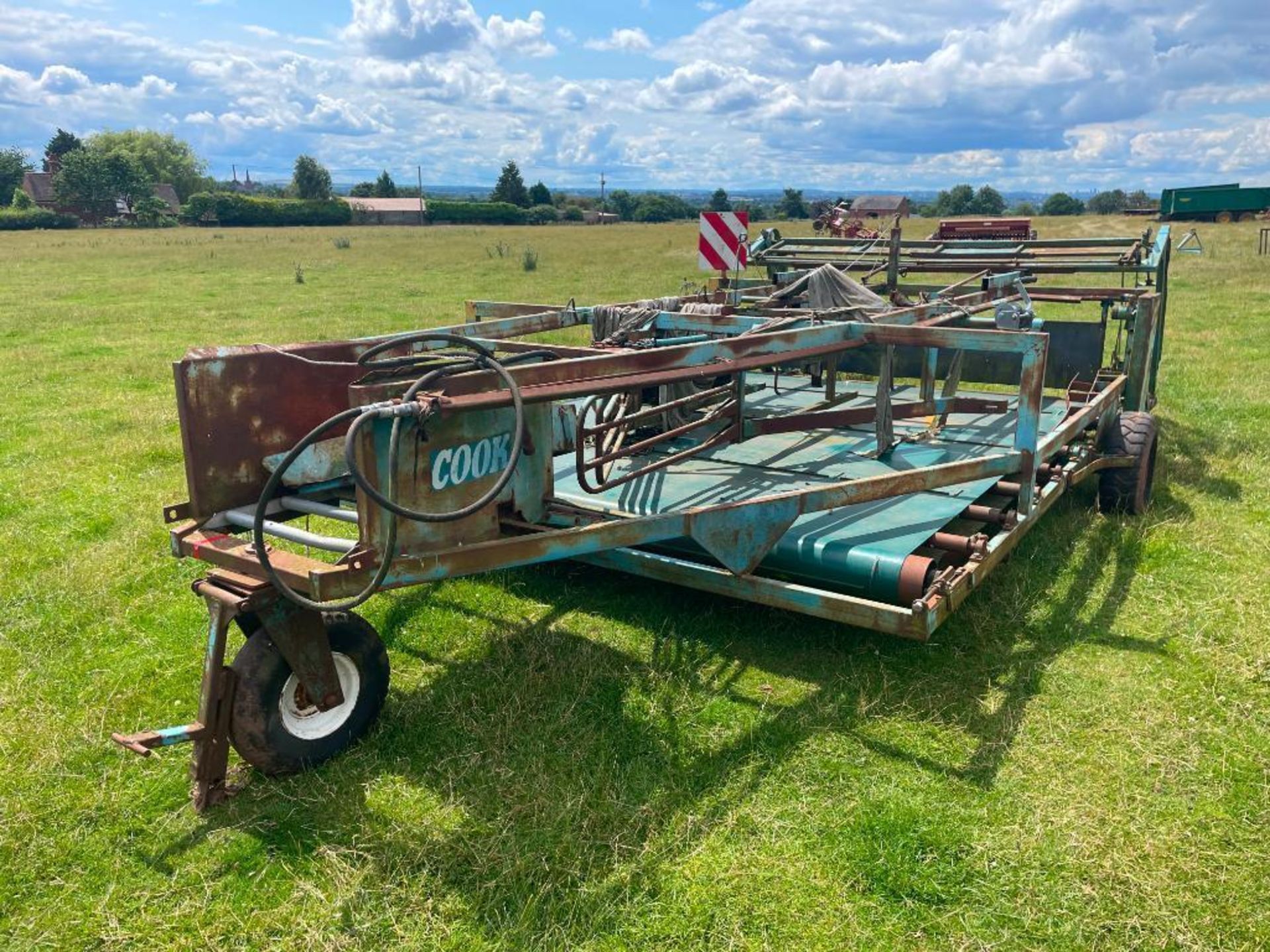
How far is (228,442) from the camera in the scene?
10.9 feet

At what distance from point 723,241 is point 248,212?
65.8 meters

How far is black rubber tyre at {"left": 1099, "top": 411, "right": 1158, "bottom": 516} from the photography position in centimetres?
581

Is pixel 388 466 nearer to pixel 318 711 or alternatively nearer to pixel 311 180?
pixel 318 711

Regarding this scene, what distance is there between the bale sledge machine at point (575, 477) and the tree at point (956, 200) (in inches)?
2558

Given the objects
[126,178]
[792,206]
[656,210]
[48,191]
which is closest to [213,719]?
[792,206]

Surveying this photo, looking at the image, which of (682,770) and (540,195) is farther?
(540,195)

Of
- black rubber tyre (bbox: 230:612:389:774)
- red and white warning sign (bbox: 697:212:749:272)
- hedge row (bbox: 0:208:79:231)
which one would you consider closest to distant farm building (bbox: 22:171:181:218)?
hedge row (bbox: 0:208:79:231)

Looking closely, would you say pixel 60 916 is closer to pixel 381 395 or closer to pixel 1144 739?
pixel 381 395

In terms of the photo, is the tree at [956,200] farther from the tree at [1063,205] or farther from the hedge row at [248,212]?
the hedge row at [248,212]

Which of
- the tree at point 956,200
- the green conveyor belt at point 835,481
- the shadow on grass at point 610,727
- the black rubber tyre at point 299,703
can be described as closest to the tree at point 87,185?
the tree at point 956,200

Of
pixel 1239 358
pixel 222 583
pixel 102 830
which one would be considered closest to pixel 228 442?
pixel 222 583

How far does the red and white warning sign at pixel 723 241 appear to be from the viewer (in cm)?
754

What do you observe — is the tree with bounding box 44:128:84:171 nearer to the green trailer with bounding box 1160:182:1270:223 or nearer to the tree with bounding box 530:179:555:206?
the tree with bounding box 530:179:555:206

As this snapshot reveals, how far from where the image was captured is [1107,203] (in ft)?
204
